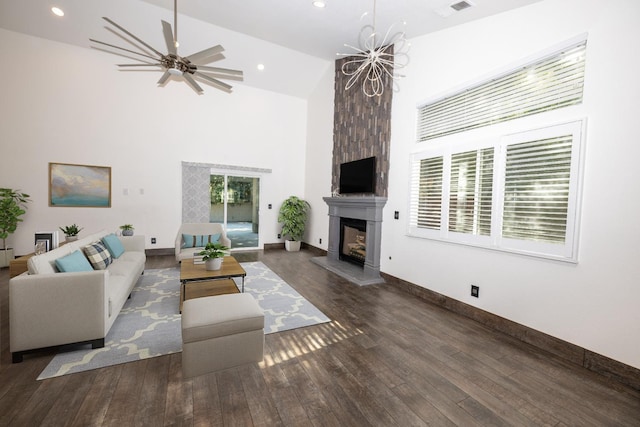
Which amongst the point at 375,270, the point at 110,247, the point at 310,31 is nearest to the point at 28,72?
the point at 110,247

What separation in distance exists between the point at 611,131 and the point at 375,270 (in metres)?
3.38

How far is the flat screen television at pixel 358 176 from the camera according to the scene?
193 inches

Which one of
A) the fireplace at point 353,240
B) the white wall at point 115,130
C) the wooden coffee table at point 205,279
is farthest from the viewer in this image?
the fireplace at point 353,240

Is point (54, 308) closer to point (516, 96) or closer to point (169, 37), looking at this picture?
point (169, 37)

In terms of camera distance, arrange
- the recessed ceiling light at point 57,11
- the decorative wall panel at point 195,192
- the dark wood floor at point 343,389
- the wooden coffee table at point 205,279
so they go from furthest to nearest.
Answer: the decorative wall panel at point 195,192
the recessed ceiling light at point 57,11
the wooden coffee table at point 205,279
the dark wood floor at point 343,389

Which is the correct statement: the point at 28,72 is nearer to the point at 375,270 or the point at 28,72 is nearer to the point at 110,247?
the point at 110,247

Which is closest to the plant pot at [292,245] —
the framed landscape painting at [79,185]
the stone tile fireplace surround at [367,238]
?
the stone tile fireplace surround at [367,238]

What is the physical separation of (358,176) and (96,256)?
13.8ft

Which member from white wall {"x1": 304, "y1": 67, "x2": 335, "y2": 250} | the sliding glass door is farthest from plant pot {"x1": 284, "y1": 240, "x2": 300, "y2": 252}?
the sliding glass door

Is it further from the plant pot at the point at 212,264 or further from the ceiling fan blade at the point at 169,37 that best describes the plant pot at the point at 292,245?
the ceiling fan blade at the point at 169,37

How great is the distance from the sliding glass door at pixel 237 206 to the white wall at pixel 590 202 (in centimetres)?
539

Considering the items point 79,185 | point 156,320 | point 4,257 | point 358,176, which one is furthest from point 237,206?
point 156,320

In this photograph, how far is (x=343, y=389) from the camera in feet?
6.42

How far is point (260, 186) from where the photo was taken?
7.34m
